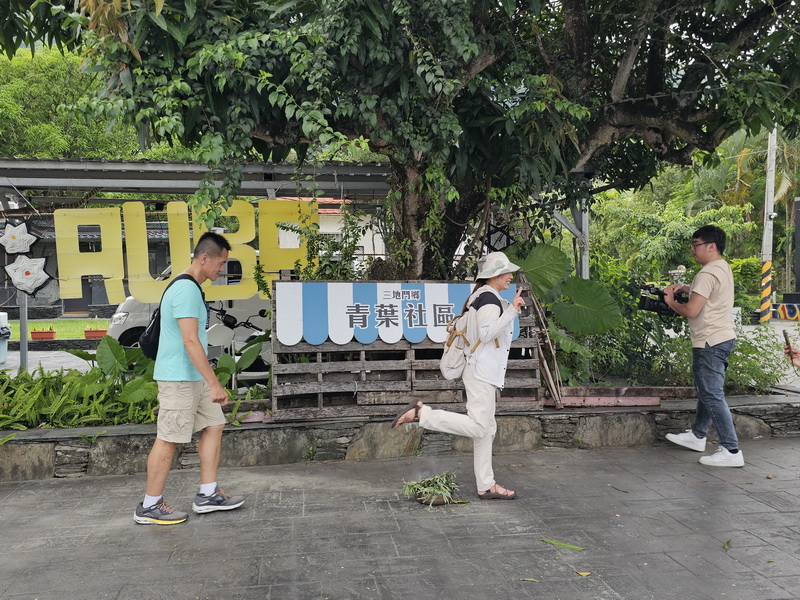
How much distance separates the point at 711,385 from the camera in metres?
5.66

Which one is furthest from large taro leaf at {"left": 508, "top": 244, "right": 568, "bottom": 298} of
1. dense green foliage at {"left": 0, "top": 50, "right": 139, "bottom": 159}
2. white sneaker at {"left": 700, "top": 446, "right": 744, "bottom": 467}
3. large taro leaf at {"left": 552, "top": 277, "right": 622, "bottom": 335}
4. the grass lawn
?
dense green foliage at {"left": 0, "top": 50, "right": 139, "bottom": 159}

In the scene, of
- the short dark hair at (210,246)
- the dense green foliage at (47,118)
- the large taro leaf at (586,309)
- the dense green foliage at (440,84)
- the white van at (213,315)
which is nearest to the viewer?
the short dark hair at (210,246)

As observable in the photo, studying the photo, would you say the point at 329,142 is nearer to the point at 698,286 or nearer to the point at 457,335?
the point at 457,335

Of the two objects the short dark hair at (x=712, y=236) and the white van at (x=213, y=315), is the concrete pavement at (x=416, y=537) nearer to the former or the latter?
the short dark hair at (x=712, y=236)

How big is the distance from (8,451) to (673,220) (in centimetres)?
2332

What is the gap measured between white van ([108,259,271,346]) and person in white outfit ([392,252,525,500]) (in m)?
5.49

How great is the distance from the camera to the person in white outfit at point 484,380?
4770 millimetres

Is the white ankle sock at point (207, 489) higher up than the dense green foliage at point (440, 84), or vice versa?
the dense green foliage at point (440, 84)

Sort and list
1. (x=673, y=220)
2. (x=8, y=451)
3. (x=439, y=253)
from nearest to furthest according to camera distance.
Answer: (x=8, y=451) → (x=439, y=253) → (x=673, y=220)

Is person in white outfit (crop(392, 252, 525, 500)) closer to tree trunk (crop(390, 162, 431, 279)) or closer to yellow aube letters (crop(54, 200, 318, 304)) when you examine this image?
tree trunk (crop(390, 162, 431, 279))

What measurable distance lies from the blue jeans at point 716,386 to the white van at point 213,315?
238 inches

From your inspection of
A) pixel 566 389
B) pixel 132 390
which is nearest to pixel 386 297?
pixel 566 389

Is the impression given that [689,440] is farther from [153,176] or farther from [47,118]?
[47,118]

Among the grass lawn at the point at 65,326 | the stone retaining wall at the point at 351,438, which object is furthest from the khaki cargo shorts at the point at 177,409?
the grass lawn at the point at 65,326
